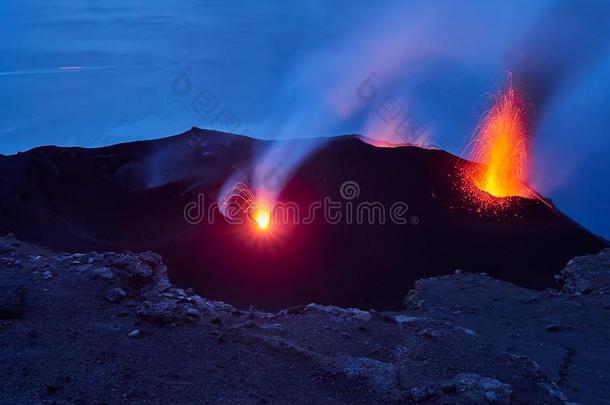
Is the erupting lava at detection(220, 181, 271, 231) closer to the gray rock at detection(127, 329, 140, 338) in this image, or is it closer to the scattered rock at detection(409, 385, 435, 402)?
the gray rock at detection(127, 329, 140, 338)

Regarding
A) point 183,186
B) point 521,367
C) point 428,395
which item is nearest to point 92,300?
point 428,395

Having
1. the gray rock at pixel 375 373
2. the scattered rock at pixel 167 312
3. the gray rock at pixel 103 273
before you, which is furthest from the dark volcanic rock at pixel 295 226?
the gray rock at pixel 375 373

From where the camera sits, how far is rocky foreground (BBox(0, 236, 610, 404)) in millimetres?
4043

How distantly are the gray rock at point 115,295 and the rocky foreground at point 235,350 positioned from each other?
12mm

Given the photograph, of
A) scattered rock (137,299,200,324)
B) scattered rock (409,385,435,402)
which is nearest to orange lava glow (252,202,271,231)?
scattered rock (137,299,200,324)

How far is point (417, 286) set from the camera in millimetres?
8875

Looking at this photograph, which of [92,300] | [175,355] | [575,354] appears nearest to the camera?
[175,355]

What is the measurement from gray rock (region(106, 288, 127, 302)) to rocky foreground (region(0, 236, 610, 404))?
0.01m

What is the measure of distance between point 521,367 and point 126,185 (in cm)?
935

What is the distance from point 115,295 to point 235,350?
1669mm

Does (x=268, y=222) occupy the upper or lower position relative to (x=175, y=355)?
upper

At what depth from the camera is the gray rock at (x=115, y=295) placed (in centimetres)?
555

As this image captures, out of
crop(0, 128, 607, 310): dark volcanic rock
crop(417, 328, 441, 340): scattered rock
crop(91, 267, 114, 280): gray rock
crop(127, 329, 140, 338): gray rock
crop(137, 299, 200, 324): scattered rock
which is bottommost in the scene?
crop(127, 329, 140, 338): gray rock

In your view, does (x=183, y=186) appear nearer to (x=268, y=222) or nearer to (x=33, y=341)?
(x=268, y=222)
